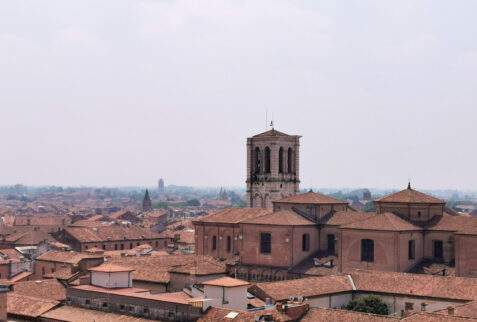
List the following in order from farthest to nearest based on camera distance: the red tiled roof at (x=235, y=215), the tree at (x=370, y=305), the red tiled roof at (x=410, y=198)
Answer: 1. the red tiled roof at (x=235, y=215)
2. the red tiled roof at (x=410, y=198)
3. the tree at (x=370, y=305)

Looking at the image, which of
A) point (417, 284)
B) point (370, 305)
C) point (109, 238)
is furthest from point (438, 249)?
point (109, 238)

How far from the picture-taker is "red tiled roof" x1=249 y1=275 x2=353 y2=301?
45.3m

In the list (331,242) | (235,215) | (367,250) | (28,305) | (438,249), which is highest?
(235,215)

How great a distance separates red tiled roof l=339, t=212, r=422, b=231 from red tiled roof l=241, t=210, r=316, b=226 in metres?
4.43

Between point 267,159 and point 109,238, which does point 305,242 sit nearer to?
point 267,159

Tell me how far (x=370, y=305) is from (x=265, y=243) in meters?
14.7

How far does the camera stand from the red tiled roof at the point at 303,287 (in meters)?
45.3

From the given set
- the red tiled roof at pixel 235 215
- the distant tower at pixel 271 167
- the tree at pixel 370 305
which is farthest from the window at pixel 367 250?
the distant tower at pixel 271 167

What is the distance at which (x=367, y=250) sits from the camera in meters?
54.3

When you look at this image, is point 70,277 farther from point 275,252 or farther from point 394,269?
point 394,269

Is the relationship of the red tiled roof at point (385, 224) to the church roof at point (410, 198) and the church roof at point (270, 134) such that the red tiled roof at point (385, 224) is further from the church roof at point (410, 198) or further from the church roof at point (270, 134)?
the church roof at point (270, 134)

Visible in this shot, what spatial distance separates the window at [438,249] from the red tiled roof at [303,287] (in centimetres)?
829

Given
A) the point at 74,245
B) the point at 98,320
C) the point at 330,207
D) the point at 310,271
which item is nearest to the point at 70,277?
the point at 98,320

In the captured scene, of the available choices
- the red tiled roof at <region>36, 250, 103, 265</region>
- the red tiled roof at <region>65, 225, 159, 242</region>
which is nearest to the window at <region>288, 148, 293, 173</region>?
the red tiled roof at <region>36, 250, 103, 265</region>
